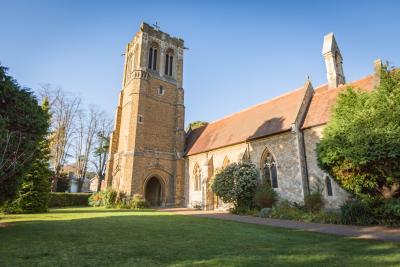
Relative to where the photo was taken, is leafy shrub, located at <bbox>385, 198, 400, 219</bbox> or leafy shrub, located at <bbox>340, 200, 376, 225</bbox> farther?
leafy shrub, located at <bbox>340, 200, 376, 225</bbox>

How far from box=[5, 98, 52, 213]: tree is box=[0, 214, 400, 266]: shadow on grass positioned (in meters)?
9.80

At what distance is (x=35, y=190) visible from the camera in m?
16.6

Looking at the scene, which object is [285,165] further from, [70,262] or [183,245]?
[70,262]

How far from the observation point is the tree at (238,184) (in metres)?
16.8

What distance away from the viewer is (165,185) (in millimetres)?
24312

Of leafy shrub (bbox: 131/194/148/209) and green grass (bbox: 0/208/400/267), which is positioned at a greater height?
leafy shrub (bbox: 131/194/148/209)

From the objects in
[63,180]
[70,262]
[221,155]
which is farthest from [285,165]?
[63,180]

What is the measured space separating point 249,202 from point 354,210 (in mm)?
7348

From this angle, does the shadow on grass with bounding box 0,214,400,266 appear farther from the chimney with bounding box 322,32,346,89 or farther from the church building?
the chimney with bounding box 322,32,346,89

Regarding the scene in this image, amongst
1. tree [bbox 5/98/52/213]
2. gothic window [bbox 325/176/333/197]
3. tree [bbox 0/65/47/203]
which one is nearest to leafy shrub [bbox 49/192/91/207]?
tree [bbox 5/98/52/213]

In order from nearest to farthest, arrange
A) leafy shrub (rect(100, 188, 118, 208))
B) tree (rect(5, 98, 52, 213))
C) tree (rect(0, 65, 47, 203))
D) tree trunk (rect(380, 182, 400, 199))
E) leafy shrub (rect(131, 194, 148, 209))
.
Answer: tree (rect(0, 65, 47, 203)) → tree trunk (rect(380, 182, 400, 199)) → tree (rect(5, 98, 52, 213)) → leafy shrub (rect(131, 194, 148, 209)) → leafy shrub (rect(100, 188, 118, 208))

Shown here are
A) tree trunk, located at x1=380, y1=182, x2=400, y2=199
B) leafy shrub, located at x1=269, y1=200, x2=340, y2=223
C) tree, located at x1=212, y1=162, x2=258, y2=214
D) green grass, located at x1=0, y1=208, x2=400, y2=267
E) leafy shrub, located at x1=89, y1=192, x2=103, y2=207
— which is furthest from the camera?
leafy shrub, located at x1=89, y1=192, x2=103, y2=207

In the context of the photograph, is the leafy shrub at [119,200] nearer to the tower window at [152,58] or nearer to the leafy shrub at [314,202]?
the leafy shrub at [314,202]

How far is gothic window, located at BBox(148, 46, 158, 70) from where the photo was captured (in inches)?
1069
